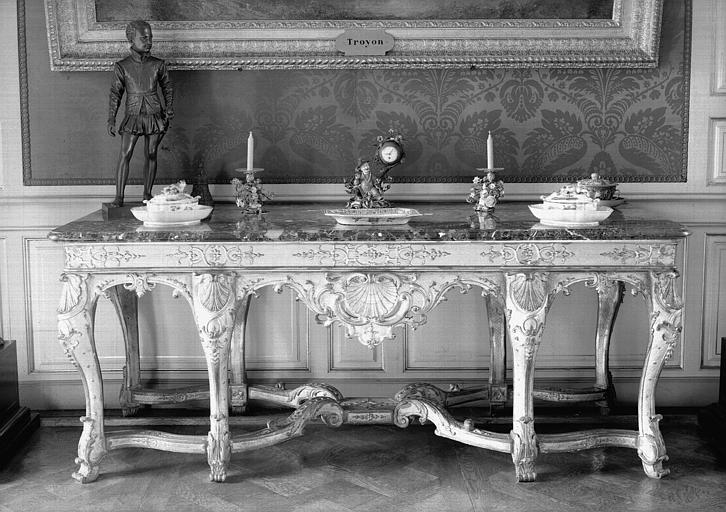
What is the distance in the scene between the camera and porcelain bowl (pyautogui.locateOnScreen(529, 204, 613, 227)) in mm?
3930

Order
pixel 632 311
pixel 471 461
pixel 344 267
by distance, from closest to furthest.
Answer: pixel 344 267 < pixel 471 461 < pixel 632 311

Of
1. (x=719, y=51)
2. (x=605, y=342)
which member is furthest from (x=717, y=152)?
(x=605, y=342)

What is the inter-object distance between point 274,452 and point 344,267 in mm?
1151

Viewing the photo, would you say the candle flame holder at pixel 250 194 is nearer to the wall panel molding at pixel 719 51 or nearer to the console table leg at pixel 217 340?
the console table leg at pixel 217 340

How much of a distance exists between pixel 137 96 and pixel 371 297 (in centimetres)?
154

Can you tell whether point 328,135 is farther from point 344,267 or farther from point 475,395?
point 475,395

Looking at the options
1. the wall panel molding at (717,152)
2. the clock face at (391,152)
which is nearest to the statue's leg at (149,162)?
the clock face at (391,152)

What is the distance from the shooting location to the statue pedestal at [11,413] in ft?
14.6

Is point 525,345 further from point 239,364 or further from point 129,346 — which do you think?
point 129,346

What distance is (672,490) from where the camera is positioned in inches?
158

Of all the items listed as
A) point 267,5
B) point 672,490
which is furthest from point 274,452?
point 267,5

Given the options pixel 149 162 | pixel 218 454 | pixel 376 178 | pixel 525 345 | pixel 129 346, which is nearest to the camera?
pixel 525 345

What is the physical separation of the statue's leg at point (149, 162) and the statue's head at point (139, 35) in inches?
16.5

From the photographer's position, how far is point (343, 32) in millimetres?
4695
